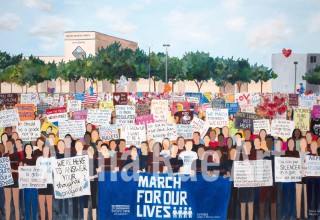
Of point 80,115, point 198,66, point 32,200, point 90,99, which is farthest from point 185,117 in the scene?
point 198,66

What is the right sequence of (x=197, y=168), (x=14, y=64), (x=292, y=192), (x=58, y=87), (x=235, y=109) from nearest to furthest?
(x=197, y=168) < (x=292, y=192) < (x=235, y=109) < (x=14, y=64) < (x=58, y=87)

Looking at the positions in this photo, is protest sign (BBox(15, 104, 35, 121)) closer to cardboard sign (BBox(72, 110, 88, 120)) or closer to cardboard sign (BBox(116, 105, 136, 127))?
cardboard sign (BBox(72, 110, 88, 120))

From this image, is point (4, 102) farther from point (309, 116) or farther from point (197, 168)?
point (309, 116)

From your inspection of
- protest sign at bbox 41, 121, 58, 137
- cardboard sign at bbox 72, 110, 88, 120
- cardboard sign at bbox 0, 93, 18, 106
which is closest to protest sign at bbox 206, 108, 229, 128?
cardboard sign at bbox 72, 110, 88, 120

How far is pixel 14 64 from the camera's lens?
74.6 m

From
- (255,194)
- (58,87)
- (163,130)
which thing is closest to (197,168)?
(255,194)

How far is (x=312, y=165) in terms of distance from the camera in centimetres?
909

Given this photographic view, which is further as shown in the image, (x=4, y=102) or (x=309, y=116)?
(x=4, y=102)

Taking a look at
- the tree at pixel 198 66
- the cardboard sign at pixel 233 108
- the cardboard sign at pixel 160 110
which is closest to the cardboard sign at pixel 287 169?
the cardboard sign at pixel 233 108

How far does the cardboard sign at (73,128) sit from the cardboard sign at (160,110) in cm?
214

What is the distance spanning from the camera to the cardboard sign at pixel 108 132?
39.3 ft

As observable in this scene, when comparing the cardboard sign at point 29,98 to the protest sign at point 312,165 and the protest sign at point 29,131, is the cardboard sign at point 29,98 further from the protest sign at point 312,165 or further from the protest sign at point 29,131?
the protest sign at point 312,165

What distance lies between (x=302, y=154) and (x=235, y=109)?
4.03 metres

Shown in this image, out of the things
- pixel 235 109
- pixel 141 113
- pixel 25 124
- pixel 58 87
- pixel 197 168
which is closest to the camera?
pixel 197 168
